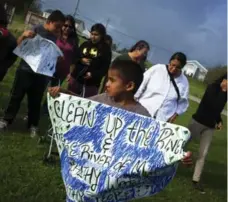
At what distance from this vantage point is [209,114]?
8.30 metres

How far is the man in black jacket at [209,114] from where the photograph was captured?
27.2ft

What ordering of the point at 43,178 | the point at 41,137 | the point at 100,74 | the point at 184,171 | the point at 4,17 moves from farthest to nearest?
1. the point at 184,171
2. the point at 100,74
3. the point at 41,137
4. the point at 4,17
5. the point at 43,178

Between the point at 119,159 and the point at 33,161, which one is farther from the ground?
the point at 119,159

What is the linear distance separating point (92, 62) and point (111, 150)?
4.39 metres

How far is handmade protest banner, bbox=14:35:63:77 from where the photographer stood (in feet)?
23.5

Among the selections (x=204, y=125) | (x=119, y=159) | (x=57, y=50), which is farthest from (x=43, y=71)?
(x=119, y=159)

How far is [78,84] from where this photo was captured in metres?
8.46

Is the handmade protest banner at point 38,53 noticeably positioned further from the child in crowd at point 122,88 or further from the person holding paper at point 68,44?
the child in crowd at point 122,88

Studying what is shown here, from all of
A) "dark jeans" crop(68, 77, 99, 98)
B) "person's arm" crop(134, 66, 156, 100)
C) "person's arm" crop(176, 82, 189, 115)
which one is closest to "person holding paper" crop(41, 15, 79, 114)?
"dark jeans" crop(68, 77, 99, 98)

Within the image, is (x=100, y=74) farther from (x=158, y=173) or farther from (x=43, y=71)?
(x=158, y=173)

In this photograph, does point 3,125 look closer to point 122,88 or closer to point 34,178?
point 34,178

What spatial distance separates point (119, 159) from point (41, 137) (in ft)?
13.5

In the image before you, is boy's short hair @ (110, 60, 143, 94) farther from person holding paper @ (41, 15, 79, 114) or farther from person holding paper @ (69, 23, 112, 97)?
person holding paper @ (41, 15, 79, 114)

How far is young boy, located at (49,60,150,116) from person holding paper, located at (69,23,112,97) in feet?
12.2
